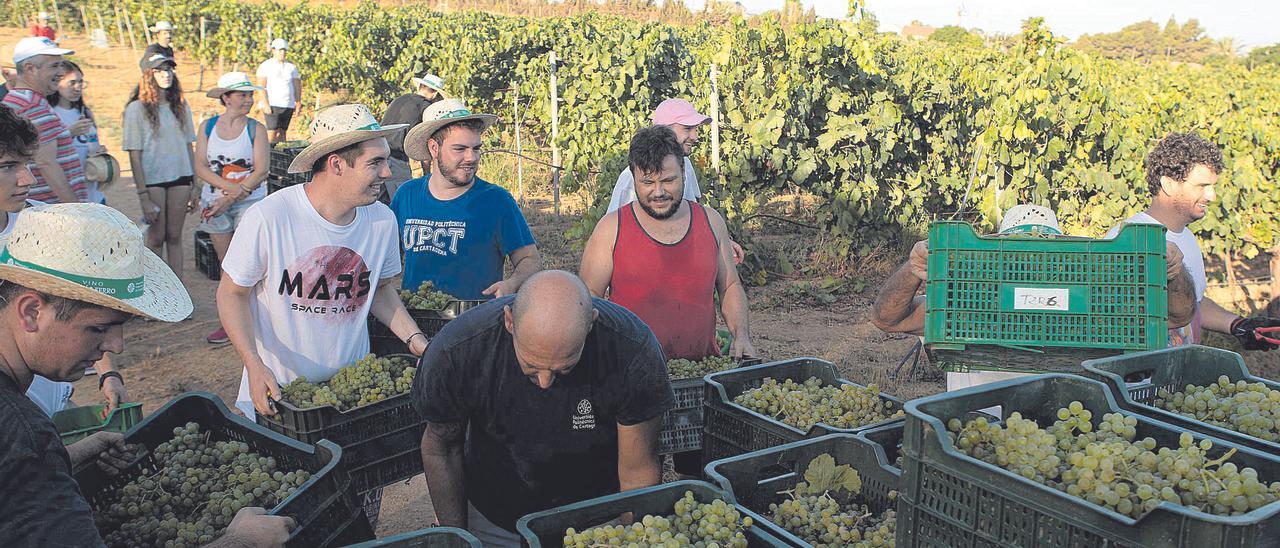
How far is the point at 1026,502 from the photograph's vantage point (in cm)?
172

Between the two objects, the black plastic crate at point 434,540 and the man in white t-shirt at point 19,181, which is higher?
the man in white t-shirt at point 19,181

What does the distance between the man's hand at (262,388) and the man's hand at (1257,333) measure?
11.5 ft

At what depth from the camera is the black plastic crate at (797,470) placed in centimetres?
261

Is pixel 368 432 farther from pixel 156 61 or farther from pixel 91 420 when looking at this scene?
pixel 156 61

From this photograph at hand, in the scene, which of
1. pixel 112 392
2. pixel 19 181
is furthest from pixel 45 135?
pixel 112 392

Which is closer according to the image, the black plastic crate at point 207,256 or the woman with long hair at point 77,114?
the woman with long hair at point 77,114

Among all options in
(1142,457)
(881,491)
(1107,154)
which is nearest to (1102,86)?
(1107,154)

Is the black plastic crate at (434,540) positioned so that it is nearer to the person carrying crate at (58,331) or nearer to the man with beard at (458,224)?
the person carrying crate at (58,331)

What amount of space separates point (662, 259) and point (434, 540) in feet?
6.22

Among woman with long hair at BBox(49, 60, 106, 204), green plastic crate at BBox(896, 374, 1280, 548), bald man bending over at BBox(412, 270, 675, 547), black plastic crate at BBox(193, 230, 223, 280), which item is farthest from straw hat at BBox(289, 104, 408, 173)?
black plastic crate at BBox(193, 230, 223, 280)

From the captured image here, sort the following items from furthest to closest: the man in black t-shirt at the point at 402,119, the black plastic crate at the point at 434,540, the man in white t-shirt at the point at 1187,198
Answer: the man in black t-shirt at the point at 402,119, the man in white t-shirt at the point at 1187,198, the black plastic crate at the point at 434,540

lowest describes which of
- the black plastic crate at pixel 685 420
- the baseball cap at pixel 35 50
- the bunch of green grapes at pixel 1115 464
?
the black plastic crate at pixel 685 420

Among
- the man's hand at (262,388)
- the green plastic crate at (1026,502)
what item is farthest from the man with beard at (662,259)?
the green plastic crate at (1026,502)

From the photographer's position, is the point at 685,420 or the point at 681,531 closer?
the point at 681,531
